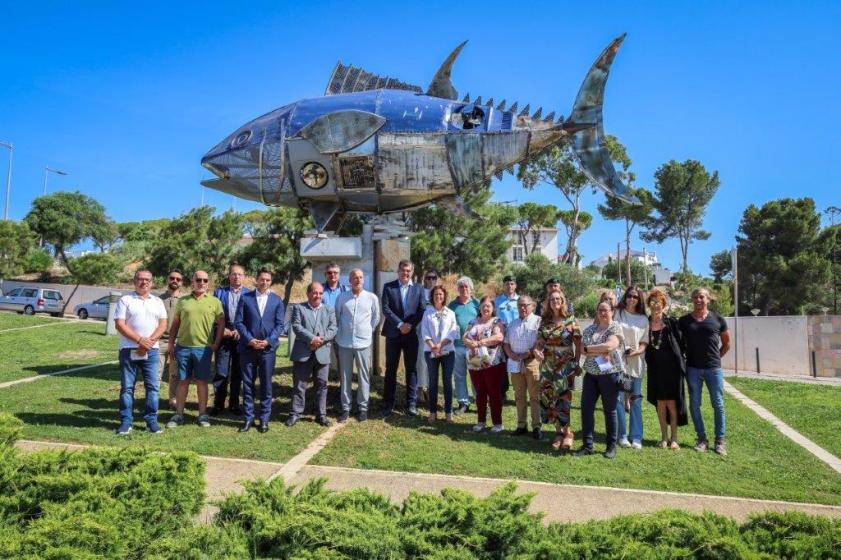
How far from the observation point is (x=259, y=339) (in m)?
6.66

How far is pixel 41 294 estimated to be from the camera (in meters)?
28.0

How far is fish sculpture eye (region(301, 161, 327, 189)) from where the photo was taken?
8.55 meters

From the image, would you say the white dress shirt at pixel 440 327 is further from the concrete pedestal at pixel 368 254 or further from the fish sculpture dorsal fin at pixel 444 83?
the fish sculpture dorsal fin at pixel 444 83

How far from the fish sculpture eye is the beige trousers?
4.24m

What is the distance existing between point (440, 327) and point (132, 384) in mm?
3606

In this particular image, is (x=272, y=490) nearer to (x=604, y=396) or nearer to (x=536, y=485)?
(x=536, y=485)

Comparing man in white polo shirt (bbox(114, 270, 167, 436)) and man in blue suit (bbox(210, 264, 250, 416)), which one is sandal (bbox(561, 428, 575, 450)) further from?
man in white polo shirt (bbox(114, 270, 167, 436))

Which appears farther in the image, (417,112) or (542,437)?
(417,112)

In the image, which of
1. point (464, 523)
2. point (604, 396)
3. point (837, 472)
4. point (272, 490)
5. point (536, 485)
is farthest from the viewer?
point (604, 396)

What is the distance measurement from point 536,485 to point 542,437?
1.72 metres

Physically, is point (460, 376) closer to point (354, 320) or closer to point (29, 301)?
point (354, 320)

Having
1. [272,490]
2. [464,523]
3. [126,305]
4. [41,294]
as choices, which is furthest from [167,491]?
[41,294]

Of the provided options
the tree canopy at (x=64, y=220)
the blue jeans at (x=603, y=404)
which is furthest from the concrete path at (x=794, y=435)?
the tree canopy at (x=64, y=220)

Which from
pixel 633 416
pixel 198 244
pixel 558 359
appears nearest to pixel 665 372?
pixel 633 416
